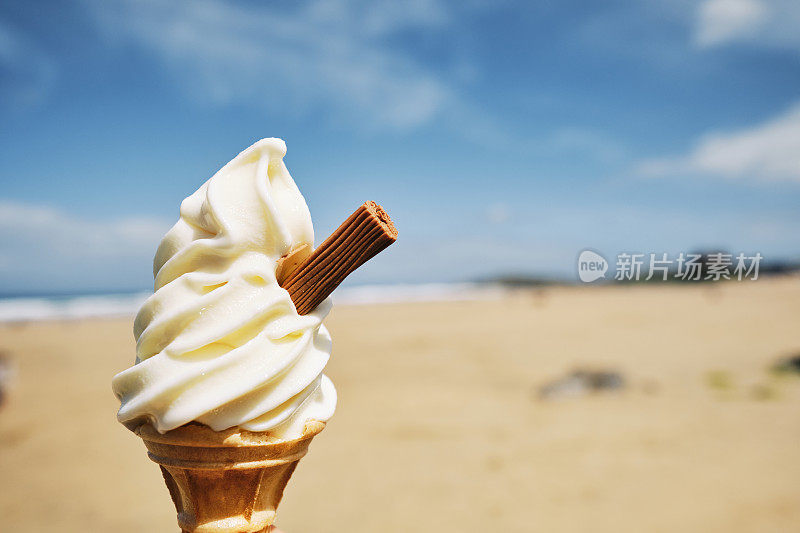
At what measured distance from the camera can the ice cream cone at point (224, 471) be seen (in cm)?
168

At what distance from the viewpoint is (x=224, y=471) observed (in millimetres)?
1730

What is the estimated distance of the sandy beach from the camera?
16.5ft

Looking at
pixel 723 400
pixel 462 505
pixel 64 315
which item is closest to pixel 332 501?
pixel 462 505

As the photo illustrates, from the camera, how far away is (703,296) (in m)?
24.4

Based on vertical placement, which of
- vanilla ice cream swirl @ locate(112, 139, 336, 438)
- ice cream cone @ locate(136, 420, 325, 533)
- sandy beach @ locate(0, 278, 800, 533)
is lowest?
sandy beach @ locate(0, 278, 800, 533)

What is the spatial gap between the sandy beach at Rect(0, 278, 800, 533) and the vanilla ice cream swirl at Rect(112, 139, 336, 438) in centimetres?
360
